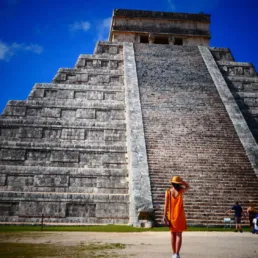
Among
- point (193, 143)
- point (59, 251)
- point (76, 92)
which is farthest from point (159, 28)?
point (59, 251)

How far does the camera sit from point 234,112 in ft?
43.9

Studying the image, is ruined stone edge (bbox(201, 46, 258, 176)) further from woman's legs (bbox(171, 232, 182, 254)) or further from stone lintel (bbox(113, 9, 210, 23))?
woman's legs (bbox(171, 232, 182, 254))

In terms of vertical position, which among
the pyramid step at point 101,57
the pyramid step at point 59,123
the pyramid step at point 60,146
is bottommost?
the pyramid step at point 60,146

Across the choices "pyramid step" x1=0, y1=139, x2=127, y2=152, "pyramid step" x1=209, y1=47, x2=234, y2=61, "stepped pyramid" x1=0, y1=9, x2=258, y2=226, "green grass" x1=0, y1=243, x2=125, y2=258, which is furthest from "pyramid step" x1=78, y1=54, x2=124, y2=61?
"green grass" x1=0, y1=243, x2=125, y2=258

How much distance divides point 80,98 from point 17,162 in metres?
4.56

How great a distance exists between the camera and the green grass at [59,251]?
3.79 meters

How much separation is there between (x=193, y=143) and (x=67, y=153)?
519 centimetres

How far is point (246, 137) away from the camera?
12.1m

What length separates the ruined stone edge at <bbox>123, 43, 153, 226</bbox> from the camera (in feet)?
29.0

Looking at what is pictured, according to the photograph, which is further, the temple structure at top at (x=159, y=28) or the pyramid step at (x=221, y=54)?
the temple structure at top at (x=159, y=28)

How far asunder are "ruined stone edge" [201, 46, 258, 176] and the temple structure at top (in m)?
3.59

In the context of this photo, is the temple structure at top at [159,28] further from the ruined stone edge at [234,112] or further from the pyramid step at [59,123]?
the pyramid step at [59,123]

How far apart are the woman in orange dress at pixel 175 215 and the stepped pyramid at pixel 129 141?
15.6 feet

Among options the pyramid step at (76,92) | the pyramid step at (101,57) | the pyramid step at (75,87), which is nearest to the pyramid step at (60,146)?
the pyramid step at (76,92)
